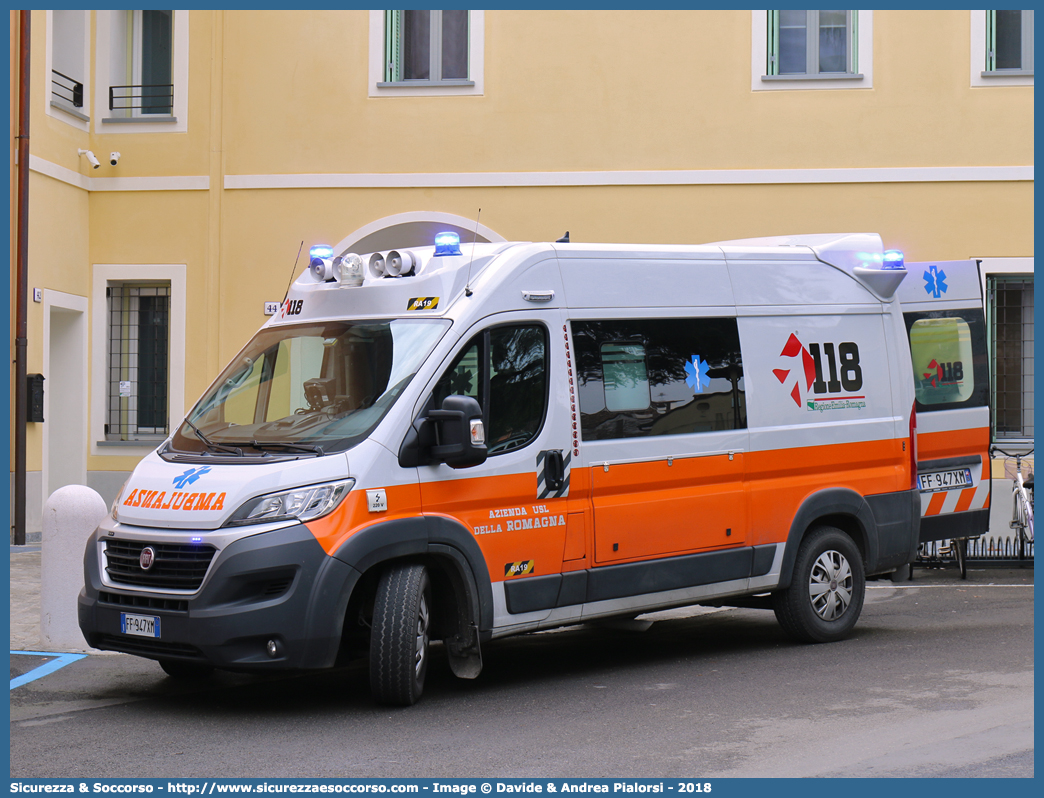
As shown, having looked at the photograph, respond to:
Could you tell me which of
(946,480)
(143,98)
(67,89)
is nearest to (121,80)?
(143,98)

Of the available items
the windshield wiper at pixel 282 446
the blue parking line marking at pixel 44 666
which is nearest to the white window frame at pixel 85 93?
the blue parking line marking at pixel 44 666

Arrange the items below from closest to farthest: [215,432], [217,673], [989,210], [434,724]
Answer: [434,724], [215,432], [217,673], [989,210]

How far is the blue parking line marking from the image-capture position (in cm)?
784

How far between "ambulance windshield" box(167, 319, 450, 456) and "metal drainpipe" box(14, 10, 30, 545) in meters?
7.62

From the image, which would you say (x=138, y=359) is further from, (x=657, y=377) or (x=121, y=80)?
(x=657, y=377)

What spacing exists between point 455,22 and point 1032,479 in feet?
28.1

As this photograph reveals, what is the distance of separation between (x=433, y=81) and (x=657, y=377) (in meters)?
8.78

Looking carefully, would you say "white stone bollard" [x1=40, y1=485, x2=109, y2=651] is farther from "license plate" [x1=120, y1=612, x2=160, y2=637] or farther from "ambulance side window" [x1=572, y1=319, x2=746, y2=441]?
"ambulance side window" [x1=572, y1=319, x2=746, y2=441]

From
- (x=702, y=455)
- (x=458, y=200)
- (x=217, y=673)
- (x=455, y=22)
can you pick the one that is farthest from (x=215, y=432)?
(x=455, y=22)

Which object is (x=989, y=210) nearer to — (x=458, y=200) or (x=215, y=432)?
(x=458, y=200)

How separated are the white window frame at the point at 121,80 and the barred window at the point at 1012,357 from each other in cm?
1014

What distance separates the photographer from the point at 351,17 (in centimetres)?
1582

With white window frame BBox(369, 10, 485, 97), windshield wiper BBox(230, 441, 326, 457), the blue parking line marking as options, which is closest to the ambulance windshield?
windshield wiper BBox(230, 441, 326, 457)

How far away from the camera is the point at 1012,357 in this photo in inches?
608
